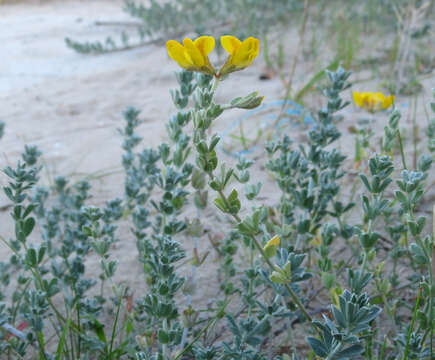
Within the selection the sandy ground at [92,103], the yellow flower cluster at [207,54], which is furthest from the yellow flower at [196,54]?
the sandy ground at [92,103]

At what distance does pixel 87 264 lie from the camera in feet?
6.01

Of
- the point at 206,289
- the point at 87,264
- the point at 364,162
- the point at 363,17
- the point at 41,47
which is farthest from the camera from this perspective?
the point at 41,47

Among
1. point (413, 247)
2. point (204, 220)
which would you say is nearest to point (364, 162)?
point (204, 220)

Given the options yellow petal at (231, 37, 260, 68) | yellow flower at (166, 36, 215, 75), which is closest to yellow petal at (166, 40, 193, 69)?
yellow flower at (166, 36, 215, 75)

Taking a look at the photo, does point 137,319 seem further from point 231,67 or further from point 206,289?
point 231,67

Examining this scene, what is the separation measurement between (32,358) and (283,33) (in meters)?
4.30

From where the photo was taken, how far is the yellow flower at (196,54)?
38.7 inches

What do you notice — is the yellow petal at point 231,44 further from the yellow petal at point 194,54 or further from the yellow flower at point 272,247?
the yellow flower at point 272,247

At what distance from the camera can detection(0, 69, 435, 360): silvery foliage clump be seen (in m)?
0.99

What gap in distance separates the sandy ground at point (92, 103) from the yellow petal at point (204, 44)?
3.06 feet

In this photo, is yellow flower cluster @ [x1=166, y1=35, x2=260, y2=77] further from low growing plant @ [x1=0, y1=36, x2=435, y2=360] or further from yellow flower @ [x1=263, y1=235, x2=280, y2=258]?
yellow flower @ [x1=263, y1=235, x2=280, y2=258]

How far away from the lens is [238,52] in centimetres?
99

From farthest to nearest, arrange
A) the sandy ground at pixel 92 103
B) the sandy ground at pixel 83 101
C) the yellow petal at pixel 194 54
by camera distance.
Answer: the sandy ground at pixel 83 101, the sandy ground at pixel 92 103, the yellow petal at pixel 194 54

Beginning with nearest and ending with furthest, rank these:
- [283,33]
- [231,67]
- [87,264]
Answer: [231,67] < [87,264] < [283,33]
